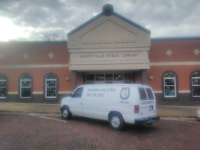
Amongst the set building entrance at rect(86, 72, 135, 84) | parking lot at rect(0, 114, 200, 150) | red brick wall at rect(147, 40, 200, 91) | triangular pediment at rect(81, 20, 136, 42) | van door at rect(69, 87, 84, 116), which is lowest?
parking lot at rect(0, 114, 200, 150)

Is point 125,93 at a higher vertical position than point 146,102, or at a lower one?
higher

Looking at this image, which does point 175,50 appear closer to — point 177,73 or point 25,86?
point 177,73

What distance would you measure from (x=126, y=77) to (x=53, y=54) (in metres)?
6.83

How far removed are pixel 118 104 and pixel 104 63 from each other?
613cm

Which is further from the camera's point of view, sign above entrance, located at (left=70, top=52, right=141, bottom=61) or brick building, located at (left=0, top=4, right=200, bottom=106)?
brick building, located at (left=0, top=4, right=200, bottom=106)

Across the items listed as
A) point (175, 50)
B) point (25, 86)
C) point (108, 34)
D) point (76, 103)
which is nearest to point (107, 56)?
point (108, 34)

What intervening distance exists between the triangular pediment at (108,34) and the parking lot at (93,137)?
24.4 feet

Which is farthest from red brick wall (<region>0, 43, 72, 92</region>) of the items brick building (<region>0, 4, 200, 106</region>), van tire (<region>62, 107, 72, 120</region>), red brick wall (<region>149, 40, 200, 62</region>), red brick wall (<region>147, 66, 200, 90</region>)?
red brick wall (<region>149, 40, 200, 62</region>)

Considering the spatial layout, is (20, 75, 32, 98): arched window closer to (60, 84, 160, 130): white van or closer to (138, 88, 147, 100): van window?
(60, 84, 160, 130): white van

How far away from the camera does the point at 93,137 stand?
19.7ft

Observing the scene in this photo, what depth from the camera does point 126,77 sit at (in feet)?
48.5

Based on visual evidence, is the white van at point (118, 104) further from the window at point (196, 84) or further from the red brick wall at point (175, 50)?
the window at point (196, 84)

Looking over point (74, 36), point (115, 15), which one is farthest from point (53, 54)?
point (115, 15)

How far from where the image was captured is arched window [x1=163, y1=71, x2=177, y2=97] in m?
13.9
